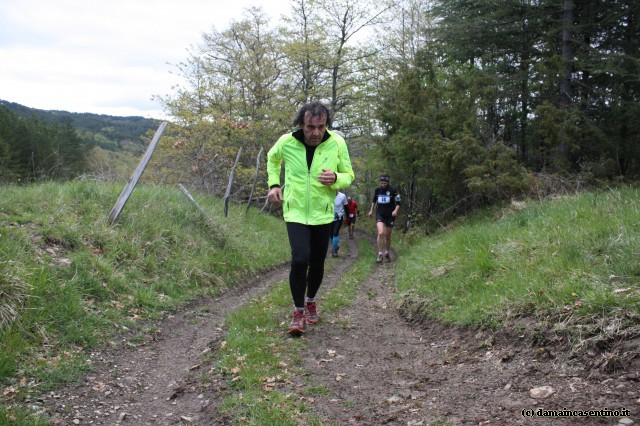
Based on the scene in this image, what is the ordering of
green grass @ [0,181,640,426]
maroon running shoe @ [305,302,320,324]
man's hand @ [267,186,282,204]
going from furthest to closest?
maroon running shoe @ [305,302,320,324] → man's hand @ [267,186,282,204] → green grass @ [0,181,640,426]

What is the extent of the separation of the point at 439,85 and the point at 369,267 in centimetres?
695

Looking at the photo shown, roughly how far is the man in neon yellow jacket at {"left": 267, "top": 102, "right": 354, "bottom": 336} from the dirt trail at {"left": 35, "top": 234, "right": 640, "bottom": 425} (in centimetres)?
78

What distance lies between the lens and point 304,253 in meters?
4.63

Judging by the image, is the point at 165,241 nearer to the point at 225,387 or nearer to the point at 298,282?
the point at 298,282

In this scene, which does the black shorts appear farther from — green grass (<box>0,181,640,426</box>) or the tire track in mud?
the tire track in mud

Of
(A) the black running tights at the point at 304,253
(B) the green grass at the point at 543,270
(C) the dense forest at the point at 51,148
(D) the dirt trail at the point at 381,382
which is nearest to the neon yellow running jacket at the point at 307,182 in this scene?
(A) the black running tights at the point at 304,253

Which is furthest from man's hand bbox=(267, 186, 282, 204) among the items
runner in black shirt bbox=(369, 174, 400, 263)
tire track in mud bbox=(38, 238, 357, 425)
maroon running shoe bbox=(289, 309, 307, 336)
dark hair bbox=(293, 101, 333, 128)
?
runner in black shirt bbox=(369, 174, 400, 263)

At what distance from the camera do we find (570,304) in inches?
137

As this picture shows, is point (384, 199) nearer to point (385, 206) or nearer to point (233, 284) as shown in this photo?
point (385, 206)

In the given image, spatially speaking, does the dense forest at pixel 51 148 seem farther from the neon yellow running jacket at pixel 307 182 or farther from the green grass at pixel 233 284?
the neon yellow running jacket at pixel 307 182

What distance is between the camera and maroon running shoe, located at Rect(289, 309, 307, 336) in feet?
15.2

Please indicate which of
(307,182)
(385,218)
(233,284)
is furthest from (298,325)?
(385,218)

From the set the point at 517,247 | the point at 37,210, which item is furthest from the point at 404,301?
the point at 37,210

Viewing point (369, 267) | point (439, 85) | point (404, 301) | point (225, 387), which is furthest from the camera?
point (439, 85)
